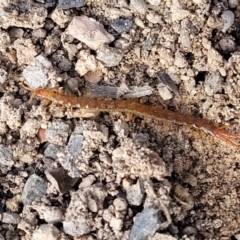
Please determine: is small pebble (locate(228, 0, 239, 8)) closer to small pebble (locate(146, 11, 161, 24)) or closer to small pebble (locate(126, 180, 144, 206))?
small pebble (locate(146, 11, 161, 24))

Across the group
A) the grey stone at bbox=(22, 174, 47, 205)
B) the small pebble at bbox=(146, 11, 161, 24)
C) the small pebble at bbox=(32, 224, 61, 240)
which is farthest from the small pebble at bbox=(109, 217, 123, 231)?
the small pebble at bbox=(146, 11, 161, 24)

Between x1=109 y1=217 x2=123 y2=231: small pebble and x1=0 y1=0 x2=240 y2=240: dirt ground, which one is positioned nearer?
x1=109 y1=217 x2=123 y2=231: small pebble

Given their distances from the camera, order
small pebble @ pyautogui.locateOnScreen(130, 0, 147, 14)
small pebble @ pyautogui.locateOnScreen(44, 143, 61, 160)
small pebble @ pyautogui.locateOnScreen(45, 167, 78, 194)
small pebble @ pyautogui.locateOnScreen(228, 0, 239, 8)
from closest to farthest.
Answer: small pebble @ pyautogui.locateOnScreen(45, 167, 78, 194)
small pebble @ pyautogui.locateOnScreen(44, 143, 61, 160)
small pebble @ pyautogui.locateOnScreen(130, 0, 147, 14)
small pebble @ pyautogui.locateOnScreen(228, 0, 239, 8)

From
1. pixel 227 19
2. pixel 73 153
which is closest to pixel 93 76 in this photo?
pixel 73 153

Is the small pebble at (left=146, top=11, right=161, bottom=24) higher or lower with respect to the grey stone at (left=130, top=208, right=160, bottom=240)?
higher

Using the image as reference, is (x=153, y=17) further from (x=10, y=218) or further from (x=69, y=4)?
(x=10, y=218)

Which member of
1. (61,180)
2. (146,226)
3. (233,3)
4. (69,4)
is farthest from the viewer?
(233,3)

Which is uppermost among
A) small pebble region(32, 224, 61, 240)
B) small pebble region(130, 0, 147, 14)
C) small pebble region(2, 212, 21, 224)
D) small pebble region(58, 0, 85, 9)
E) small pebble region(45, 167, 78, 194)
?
small pebble region(130, 0, 147, 14)
